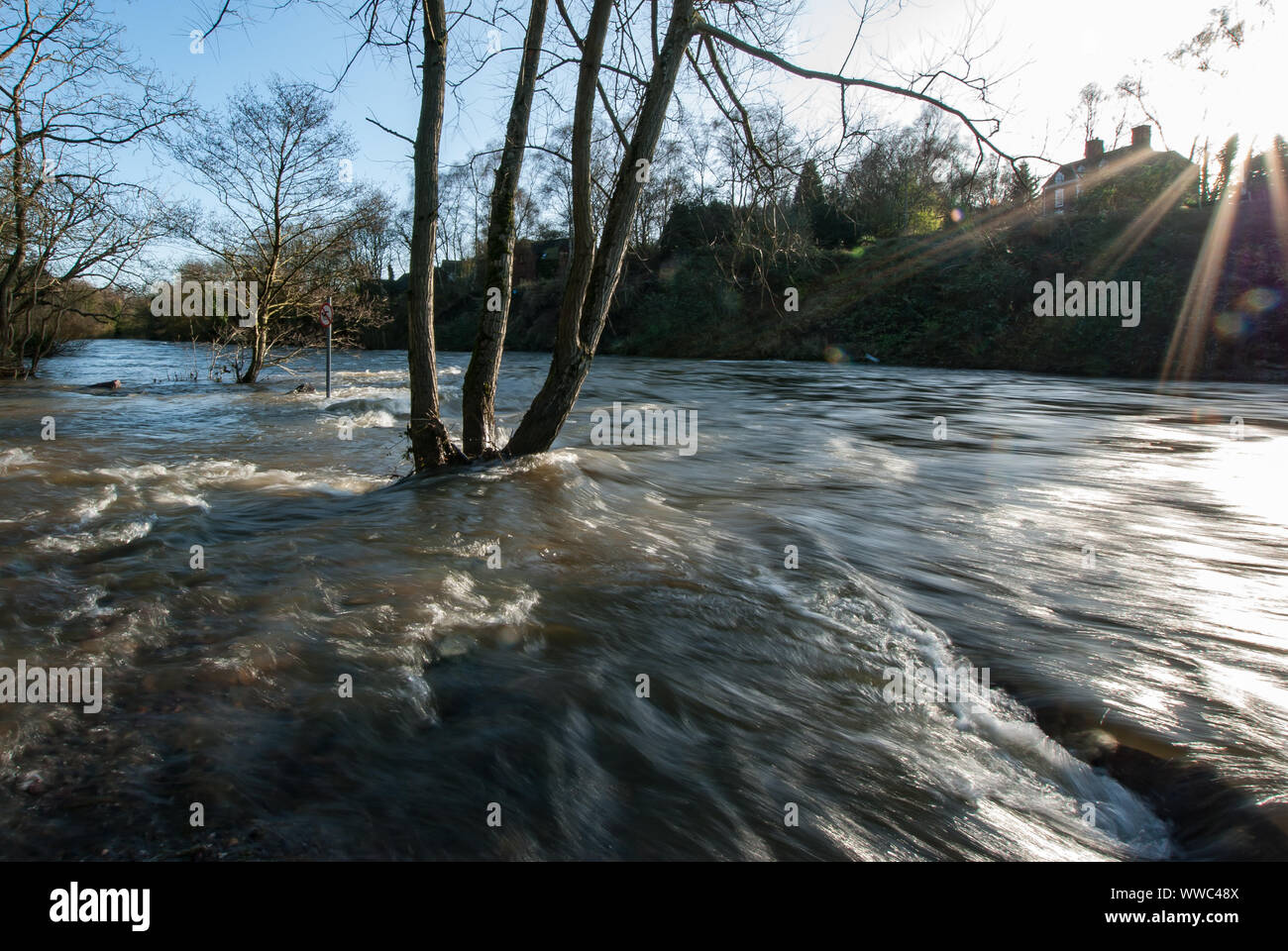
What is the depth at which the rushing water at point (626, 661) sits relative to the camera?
268 centimetres

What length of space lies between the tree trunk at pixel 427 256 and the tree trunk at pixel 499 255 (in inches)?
13.7

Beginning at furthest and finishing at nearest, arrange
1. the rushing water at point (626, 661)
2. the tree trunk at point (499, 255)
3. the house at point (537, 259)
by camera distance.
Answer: the house at point (537, 259) < the tree trunk at point (499, 255) < the rushing water at point (626, 661)

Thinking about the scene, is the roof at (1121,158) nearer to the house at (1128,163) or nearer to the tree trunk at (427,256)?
the house at (1128,163)

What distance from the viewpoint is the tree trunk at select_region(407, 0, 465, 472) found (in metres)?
6.76

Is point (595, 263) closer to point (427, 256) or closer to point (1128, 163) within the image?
point (427, 256)

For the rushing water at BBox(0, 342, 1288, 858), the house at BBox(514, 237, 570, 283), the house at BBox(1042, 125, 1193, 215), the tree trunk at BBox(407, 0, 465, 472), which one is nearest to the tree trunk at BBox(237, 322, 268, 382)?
the rushing water at BBox(0, 342, 1288, 858)

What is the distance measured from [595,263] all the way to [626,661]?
15.0 ft

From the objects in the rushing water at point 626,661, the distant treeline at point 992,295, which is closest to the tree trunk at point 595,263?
the rushing water at point 626,661

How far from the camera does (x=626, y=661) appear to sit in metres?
3.89

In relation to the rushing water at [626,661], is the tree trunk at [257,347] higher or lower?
higher

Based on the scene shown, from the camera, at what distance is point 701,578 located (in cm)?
519

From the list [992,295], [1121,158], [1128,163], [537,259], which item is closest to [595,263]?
[992,295]
